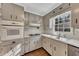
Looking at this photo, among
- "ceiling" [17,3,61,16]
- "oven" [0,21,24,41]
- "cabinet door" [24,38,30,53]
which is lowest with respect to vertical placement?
"cabinet door" [24,38,30,53]

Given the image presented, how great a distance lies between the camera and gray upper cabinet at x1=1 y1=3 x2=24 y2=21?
1.50 metres

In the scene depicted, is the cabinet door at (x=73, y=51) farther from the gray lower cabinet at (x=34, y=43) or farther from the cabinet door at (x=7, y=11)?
the gray lower cabinet at (x=34, y=43)

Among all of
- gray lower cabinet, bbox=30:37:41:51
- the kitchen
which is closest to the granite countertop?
the kitchen

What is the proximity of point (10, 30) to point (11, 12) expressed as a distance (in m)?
0.43

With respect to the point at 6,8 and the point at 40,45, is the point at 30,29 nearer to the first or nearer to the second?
the point at 40,45

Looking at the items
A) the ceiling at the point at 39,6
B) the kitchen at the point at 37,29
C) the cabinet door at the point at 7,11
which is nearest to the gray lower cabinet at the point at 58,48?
the kitchen at the point at 37,29

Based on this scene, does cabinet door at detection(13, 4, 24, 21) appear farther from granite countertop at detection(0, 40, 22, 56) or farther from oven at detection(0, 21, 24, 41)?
granite countertop at detection(0, 40, 22, 56)

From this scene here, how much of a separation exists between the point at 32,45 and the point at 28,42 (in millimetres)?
238

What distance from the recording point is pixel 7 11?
1574 millimetres

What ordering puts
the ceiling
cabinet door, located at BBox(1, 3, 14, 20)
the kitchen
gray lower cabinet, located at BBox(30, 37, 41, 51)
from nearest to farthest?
1. the kitchen
2. cabinet door, located at BBox(1, 3, 14, 20)
3. the ceiling
4. gray lower cabinet, located at BBox(30, 37, 41, 51)

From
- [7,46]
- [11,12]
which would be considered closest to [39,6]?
[11,12]

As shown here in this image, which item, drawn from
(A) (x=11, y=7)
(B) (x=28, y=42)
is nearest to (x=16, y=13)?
(A) (x=11, y=7)

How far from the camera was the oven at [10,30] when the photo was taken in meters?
1.45

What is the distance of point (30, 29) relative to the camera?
2975mm
